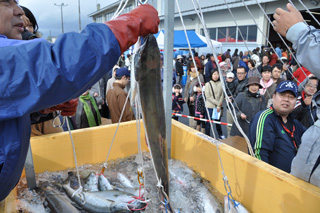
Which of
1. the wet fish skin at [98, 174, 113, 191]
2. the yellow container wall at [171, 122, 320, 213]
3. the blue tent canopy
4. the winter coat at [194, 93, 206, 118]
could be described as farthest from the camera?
the blue tent canopy

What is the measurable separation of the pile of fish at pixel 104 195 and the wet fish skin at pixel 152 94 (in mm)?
464

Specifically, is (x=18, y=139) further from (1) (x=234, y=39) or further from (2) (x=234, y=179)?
(1) (x=234, y=39)

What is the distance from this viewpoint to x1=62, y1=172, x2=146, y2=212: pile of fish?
2.12 metres

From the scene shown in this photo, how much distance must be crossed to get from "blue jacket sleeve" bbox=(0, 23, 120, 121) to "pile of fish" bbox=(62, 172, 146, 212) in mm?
1355

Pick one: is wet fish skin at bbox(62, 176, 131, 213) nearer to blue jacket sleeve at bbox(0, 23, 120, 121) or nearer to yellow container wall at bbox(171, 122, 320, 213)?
yellow container wall at bbox(171, 122, 320, 213)

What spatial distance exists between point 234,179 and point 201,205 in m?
0.42

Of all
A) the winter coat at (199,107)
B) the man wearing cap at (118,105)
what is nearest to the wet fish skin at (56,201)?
the man wearing cap at (118,105)

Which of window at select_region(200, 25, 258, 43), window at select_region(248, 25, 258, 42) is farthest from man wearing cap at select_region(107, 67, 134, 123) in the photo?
window at select_region(248, 25, 258, 42)

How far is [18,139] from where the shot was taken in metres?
1.19

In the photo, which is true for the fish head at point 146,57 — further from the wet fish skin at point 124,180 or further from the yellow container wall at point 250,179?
the wet fish skin at point 124,180

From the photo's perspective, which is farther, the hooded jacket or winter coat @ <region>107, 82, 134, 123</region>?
winter coat @ <region>107, 82, 134, 123</region>

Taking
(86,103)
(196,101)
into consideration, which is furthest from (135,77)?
(196,101)

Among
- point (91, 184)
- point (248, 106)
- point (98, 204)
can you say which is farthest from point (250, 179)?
point (248, 106)

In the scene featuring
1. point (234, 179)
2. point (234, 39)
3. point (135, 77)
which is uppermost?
point (234, 39)
